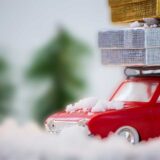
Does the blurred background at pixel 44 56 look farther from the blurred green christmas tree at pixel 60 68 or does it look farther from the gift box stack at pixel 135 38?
the gift box stack at pixel 135 38

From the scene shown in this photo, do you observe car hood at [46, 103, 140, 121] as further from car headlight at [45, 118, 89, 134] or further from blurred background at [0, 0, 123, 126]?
blurred background at [0, 0, 123, 126]

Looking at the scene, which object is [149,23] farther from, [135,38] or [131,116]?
[131,116]

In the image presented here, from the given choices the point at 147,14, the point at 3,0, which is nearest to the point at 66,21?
the point at 3,0

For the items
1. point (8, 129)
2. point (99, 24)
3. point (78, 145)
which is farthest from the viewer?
point (99, 24)

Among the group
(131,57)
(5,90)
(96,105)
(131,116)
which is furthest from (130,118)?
(5,90)

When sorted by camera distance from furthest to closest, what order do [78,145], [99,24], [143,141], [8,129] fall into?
1. [99,24]
2. [8,129]
3. [143,141]
4. [78,145]

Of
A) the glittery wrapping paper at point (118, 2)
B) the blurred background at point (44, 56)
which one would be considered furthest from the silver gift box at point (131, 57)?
the blurred background at point (44, 56)

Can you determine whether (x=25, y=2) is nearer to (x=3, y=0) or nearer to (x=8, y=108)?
(x=3, y=0)

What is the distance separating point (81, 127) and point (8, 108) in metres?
1.20

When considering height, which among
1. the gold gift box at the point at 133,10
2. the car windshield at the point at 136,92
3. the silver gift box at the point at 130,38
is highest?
the gold gift box at the point at 133,10

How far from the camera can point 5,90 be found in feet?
12.1

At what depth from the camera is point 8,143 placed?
2.70 m

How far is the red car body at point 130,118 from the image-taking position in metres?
2.57

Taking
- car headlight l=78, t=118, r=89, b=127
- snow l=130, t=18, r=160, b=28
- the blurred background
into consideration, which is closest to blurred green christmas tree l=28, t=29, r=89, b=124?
the blurred background
